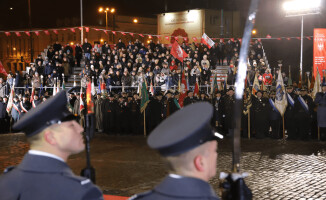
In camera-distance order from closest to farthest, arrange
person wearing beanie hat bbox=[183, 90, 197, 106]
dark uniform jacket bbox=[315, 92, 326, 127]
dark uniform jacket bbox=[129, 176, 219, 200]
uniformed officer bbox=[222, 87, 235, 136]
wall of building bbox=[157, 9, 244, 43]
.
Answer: dark uniform jacket bbox=[129, 176, 219, 200] < dark uniform jacket bbox=[315, 92, 326, 127] < uniformed officer bbox=[222, 87, 235, 136] < person wearing beanie hat bbox=[183, 90, 197, 106] < wall of building bbox=[157, 9, 244, 43]

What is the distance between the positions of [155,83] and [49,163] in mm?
21085

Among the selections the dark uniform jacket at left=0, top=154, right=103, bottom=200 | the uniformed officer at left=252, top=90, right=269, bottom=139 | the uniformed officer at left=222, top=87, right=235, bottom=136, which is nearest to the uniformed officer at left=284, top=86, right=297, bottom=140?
the uniformed officer at left=252, top=90, right=269, bottom=139

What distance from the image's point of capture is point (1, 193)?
282 centimetres

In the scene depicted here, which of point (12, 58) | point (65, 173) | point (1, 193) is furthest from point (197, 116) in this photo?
point (12, 58)

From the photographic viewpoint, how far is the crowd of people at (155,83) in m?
18.1

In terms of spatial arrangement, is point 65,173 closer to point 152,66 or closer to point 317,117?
point 317,117

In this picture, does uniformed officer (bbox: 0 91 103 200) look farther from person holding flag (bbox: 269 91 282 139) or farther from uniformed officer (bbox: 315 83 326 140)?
person holding flag (bbox: 269 91 282 139)

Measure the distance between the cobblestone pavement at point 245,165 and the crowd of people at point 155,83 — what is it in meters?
1.13

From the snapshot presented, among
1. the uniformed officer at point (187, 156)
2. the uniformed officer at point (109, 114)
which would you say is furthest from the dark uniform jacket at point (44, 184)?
the uniformed officer at point (109, 114)

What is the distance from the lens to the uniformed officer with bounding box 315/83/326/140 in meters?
17.0

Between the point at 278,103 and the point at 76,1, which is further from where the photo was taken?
the point at 76,1

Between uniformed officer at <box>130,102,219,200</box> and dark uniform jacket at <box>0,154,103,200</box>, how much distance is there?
45 centimetres

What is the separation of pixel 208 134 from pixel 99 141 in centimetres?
1593

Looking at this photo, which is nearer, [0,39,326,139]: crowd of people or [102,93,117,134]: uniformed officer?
[0,39,326,139]: crowd of people
